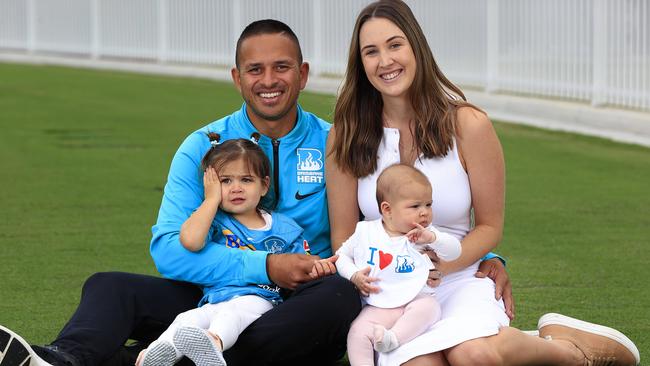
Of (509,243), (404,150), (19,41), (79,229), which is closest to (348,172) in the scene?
(404,150)

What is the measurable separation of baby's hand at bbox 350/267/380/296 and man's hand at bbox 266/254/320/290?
189 millimetres

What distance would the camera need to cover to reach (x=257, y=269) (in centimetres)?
502

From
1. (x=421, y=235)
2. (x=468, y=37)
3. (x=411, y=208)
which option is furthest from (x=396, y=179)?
(x=468, y=37)

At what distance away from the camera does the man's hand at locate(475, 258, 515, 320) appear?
16.9ft

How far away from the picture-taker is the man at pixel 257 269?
4863 millimetres

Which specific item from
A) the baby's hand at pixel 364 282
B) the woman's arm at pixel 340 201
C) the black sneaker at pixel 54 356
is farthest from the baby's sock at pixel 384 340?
the black sneaker at pixel 54 356

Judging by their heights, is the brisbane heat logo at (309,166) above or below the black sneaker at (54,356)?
above

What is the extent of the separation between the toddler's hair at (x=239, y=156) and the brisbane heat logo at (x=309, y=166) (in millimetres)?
180

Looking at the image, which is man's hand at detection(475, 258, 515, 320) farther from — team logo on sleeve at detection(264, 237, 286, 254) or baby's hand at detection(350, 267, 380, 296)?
team logo on sleeve at detection(264, 237, 286, 254)

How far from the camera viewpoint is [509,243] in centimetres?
809

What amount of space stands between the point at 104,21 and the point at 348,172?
19481mm

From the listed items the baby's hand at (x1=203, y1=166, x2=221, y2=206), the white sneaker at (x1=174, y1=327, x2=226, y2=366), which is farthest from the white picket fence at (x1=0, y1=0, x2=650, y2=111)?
the white sneaker at (x1=174, y1=327, x2=226, y2=366)

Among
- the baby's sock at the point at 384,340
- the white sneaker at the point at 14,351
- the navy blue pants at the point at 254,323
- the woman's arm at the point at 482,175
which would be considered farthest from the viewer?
the woman's arm at the point at 482,175

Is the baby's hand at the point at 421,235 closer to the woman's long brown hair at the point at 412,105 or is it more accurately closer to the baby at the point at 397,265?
the baby at the point at 397,265
